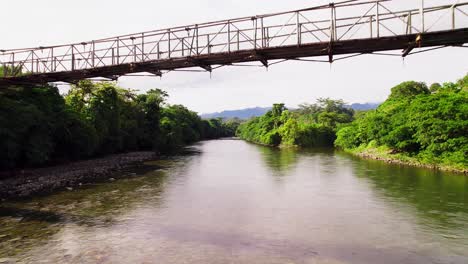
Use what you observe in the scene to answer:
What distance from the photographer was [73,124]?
146ft

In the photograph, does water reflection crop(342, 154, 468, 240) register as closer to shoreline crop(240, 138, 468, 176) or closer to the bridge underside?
shoreline crop(240, 138, 468, 176)

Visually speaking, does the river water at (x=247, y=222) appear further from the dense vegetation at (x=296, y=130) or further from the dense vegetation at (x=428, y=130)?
the dense vegetation at (x=296, y=130)

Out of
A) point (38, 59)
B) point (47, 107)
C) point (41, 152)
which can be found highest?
point (38, 59)

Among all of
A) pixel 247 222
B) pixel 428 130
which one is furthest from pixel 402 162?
pixel 247 222

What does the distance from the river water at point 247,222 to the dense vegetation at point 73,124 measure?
368 inches

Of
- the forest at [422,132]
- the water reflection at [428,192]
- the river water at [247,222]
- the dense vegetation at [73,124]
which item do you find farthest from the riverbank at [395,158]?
the dense vegetation at [73,124]

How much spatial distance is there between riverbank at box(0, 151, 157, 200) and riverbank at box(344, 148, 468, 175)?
36.7 m

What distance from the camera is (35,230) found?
2002cm

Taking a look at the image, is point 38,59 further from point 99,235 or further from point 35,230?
point 99,235

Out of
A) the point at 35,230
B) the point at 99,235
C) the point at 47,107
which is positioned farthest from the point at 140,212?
the point at 47,107

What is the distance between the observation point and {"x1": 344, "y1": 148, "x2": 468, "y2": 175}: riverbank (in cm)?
3813

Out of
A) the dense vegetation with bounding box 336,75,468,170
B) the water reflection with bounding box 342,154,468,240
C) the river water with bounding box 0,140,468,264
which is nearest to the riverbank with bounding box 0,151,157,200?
the river water with bounding box 0,140,468,264

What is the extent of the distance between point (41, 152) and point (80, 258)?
82.3ft

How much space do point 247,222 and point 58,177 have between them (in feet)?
80.6
